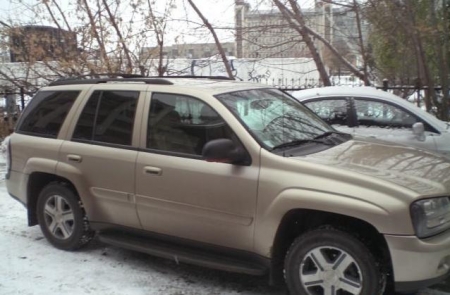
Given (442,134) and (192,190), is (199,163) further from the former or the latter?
(442,134)

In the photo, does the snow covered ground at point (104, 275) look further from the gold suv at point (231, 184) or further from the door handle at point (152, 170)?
the door handle at point (152, 170)

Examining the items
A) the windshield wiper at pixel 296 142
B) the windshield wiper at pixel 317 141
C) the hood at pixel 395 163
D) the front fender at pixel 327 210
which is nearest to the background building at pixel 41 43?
the windshield wiper at pixel 317 141

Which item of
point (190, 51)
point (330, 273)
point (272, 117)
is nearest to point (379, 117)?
point (272, 117)

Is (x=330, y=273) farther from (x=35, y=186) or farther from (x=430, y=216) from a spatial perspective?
(x=35, y=186)

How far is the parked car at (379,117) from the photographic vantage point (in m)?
6.33

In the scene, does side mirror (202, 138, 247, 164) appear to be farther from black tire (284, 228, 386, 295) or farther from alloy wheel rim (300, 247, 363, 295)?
alloy wheel rim (300, 247, 363, 295)

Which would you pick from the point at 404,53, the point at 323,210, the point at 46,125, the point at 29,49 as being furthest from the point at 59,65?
the point at 323,210

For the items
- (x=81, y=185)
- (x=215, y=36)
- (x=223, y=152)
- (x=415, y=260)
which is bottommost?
(x=415, y=260)

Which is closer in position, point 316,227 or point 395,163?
point 316,227

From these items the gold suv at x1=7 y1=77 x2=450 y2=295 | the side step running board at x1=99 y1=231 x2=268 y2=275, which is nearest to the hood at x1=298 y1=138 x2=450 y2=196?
the gold suv at x1=7 y1=77 x2=450 y2=295

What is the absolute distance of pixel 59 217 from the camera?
4992mm

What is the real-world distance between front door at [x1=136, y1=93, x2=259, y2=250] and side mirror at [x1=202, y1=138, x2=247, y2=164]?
83 millimetres

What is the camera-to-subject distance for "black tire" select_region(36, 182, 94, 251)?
485 centimetres

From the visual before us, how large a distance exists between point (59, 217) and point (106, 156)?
99 cm
